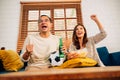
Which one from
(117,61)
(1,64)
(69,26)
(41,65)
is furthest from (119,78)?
(69,26)

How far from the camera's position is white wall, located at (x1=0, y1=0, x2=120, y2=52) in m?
3.27

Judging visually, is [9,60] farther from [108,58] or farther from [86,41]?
[108,58]

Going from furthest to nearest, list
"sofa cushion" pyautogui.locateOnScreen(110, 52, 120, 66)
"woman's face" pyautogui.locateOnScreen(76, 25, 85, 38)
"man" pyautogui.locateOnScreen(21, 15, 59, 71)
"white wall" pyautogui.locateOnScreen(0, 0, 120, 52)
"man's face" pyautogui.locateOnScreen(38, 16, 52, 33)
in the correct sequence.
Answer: "white wall" pyautogui.locateOnScreen(0, 0, 120, 52) < "sofa cushion" pyautogui.locateOnScreen(110, 52, 120, 66) < "woman's face" pyautogui.locateOnScreen(76, 25, 85, 38) < "man's face" pyautogui.locateOnScreen(38, 16, 52, 33) < "man" pyautogui.locateOnScreen(21, 15, 59, 71)

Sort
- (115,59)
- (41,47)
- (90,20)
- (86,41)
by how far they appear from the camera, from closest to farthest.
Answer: (41,47)
(86,41)
(115,59)
(90,20)

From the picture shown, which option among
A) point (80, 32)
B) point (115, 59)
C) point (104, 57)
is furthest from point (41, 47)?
point (115, 59)

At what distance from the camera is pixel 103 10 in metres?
3.44

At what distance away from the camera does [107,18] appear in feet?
11.1

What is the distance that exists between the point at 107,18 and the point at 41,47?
197 cm

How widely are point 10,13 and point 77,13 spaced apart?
1179mm

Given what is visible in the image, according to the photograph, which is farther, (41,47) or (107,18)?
(107,18)

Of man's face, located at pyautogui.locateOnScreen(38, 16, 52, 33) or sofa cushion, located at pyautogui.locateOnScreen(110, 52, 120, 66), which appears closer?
man's face, located at pyautogui.locateOnScreen(38, 16, 52, 33)

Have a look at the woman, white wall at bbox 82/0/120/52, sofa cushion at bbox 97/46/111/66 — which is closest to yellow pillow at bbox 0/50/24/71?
the woman

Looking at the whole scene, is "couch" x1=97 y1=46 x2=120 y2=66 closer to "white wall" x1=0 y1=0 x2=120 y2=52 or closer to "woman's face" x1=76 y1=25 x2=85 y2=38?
"white wall" x1=0 y1=0 x2=120 y2=52

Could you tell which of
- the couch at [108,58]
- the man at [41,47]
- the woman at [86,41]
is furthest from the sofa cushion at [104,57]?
the man at [41,47]
